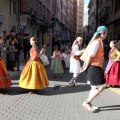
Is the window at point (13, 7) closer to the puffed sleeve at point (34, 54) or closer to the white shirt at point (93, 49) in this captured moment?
the puffed sleeve at point (34, 54)

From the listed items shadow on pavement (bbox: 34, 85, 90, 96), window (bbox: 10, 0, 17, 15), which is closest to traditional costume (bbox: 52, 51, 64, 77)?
shadow on pavement (bbox: 34, 85, 90, 96)

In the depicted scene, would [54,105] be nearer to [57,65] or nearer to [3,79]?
[3,79]

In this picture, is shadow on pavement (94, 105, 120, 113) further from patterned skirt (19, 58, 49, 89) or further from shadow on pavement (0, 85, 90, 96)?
patterned skirt (19, 58, 49, 89)

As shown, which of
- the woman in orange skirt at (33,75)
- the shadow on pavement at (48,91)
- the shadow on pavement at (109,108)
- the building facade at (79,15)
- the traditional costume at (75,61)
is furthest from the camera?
the building facade at (79,15)

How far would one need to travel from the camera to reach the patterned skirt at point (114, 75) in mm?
8738

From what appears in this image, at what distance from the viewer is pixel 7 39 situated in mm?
13391

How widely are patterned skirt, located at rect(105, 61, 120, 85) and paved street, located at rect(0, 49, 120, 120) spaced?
302 millimetres

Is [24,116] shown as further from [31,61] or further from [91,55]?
[31,61]

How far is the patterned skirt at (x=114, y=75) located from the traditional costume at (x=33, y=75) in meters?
2.05

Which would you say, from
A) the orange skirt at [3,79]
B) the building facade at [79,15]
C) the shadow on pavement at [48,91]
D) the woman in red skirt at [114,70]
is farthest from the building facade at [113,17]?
the building facade at [79,15]

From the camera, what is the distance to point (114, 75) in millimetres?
8750

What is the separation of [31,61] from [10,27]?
60.8ft

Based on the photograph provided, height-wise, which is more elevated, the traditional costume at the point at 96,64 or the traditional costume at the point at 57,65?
the traditional costume at the point at 96,64

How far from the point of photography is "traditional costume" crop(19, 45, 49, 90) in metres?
8.05
